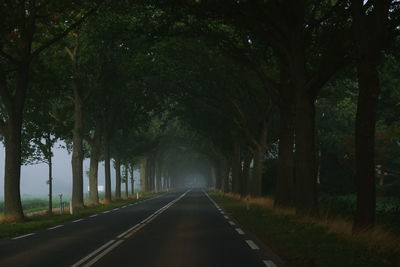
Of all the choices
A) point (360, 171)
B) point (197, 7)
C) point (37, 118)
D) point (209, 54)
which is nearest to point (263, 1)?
point (197, 7)

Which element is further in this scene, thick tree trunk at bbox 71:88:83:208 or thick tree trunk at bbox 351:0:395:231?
thick tree trunk at bbox 71:88:83:208

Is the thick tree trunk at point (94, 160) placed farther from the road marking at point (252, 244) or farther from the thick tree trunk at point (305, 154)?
the road marking at point (252, 244)

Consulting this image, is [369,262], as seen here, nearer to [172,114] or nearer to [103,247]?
[103,247]

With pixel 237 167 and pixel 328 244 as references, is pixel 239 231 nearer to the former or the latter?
pixel 328 244

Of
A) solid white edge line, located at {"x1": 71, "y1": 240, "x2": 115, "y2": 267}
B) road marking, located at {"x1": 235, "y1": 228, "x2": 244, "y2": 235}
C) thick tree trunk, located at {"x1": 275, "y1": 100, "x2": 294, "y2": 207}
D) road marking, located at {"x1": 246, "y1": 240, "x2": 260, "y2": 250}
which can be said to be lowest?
road marking, located at {"x1": 235, "y1": 228, "x2": 244, "y2": 235}

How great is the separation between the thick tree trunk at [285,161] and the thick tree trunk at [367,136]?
9.87m

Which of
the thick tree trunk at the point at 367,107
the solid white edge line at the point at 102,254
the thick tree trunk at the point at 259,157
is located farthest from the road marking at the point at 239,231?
the thick tree trunk at the point at 259,157

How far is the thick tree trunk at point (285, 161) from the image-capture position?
2072 centimetres

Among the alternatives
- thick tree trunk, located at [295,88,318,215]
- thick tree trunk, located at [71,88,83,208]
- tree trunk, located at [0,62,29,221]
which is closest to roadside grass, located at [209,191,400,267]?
thick tree trunk, located at [295,88,318,215]

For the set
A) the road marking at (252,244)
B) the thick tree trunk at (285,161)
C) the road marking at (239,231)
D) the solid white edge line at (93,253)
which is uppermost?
the thick tree trunk at (285,161)

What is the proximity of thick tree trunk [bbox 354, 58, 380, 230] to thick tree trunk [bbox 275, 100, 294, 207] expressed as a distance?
388 inches

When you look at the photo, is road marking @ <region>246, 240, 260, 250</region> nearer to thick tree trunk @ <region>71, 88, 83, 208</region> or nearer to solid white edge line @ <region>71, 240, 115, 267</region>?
solid white edge line @ <region>71, 240, 115, 267</region>

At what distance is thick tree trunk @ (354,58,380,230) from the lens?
34.8ft

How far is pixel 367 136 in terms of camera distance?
10641 mm
